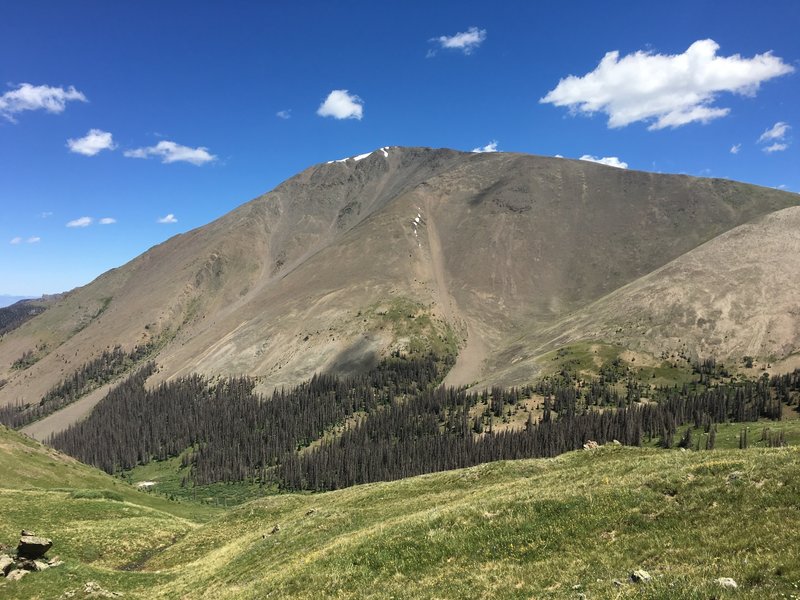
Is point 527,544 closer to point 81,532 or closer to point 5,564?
point 5,564

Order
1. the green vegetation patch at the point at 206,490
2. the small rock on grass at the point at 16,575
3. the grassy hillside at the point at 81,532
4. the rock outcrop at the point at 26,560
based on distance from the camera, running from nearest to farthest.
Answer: the small rock on grass at the point at 16,575
the rock outcrop at the point at 26,560
the grassy hillside at the point at 81,532
the green vegetation patch at the point at 206,490

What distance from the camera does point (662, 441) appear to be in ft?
433

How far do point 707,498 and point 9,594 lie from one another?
39.3 metres

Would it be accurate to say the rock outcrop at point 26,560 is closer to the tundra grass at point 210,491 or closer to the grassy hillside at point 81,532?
the grassy hillside at point 81,532

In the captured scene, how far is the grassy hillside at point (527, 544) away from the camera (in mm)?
17594

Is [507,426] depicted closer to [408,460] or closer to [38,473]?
[408,460]

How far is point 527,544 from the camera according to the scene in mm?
23031

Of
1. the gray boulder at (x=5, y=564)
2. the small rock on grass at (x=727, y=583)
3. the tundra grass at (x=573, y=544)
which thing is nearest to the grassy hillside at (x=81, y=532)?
the gray boulder at (x=5, y=564)

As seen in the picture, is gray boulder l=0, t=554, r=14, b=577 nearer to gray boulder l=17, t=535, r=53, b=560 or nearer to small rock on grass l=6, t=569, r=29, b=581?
Answer: small rock on grass l=6, t=569, r=29, b=581

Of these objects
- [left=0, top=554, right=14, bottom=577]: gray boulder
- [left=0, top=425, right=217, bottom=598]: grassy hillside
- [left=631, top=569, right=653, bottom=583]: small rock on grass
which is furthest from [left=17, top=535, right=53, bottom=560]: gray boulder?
[left=631, top=569, right=653, bottom=583]: small rock on grass

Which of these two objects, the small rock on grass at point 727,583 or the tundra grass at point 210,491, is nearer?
the small rock on grass at point 727,583

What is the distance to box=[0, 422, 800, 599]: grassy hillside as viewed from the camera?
1759 cm

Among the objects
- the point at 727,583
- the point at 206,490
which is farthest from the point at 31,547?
the point at 206,490

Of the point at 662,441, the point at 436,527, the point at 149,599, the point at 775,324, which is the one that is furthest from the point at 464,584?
the point at 775,324
